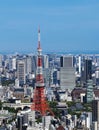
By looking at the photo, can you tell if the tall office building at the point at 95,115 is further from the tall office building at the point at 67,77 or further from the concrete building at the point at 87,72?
the concrete building at the point at 87,72

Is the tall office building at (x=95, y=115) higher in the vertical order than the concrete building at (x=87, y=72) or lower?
lower

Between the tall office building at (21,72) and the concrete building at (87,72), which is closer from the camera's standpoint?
the concrete building at (87,72)

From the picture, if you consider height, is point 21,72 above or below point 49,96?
above

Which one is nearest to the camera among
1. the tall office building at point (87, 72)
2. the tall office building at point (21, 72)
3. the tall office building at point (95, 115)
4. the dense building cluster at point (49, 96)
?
the tall office building at point (95, 115)

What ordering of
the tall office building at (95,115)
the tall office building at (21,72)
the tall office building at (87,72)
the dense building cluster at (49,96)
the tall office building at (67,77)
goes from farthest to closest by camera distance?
the tall office building at (21,72), the tall office building at (87,72), the tall office building at (67,77), the dense building cluster at (49,96), the tall office building at (95,115)

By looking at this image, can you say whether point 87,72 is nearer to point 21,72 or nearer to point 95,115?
point 21,72

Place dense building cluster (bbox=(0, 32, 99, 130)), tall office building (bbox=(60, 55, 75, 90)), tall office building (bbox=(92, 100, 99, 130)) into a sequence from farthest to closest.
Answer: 1. tall office building (bbox=(60, 55, 75, 90))
2. dense building cluster (bbox=(0, 32, 99, 130))
3. tall office building (bbox=(92, 100, 99, 130))

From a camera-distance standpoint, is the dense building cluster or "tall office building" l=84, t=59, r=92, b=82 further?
"tall office building" l=84, t=59, r=92, b=82

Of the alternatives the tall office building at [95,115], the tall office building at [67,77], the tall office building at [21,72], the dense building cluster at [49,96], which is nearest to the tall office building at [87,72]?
the dense building cluster at [49,96]

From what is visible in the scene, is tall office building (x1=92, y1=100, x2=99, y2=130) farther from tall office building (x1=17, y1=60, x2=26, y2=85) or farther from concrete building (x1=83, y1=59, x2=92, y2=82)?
tall office building (x1=17, y1=60, x2=26, y2=85)

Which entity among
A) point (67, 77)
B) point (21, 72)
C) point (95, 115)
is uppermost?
point (21, 72)

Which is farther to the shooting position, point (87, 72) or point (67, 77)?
point (87, 72)

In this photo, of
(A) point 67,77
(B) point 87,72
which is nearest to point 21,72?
(B) point 87,72

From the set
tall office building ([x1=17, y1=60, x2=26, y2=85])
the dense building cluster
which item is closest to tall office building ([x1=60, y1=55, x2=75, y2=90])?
the dense building cluster
